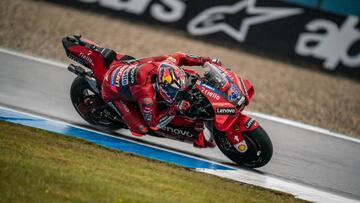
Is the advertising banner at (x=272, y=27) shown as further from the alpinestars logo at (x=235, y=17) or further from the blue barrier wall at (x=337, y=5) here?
the blue barrier wall at (x=337, y=5)

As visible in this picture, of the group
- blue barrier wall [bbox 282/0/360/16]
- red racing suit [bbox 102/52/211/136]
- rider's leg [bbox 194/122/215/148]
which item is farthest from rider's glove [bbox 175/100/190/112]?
blue barrier wall [bbox 282/0/360/16]

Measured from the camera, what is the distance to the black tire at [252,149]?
7.61m

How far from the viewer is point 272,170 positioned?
8.36m

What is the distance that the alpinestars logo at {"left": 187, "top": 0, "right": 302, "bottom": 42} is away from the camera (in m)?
16.2

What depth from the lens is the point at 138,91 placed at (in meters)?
7.76

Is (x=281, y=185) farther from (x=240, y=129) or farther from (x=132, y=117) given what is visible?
(x=132, y=117)

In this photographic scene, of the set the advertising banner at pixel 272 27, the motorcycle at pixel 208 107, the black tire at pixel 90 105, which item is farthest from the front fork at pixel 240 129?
the advertising banner at pixel 272 27

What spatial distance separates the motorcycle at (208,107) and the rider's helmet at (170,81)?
111 millimetres

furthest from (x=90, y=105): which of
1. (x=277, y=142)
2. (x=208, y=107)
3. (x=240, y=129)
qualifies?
(x=277, y=142)

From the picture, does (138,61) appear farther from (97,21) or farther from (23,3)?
(23,3)

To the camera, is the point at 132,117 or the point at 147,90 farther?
the point at 132,117

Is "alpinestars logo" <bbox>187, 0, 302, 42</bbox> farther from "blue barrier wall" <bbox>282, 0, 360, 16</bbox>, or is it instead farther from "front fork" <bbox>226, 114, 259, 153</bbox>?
"front fork" <bbox>226, 114, 259, 153</bbox>

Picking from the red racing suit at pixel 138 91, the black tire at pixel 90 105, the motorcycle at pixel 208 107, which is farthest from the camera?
the black tire at pixel 90 105

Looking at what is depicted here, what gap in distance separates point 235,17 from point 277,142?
23.8ft
